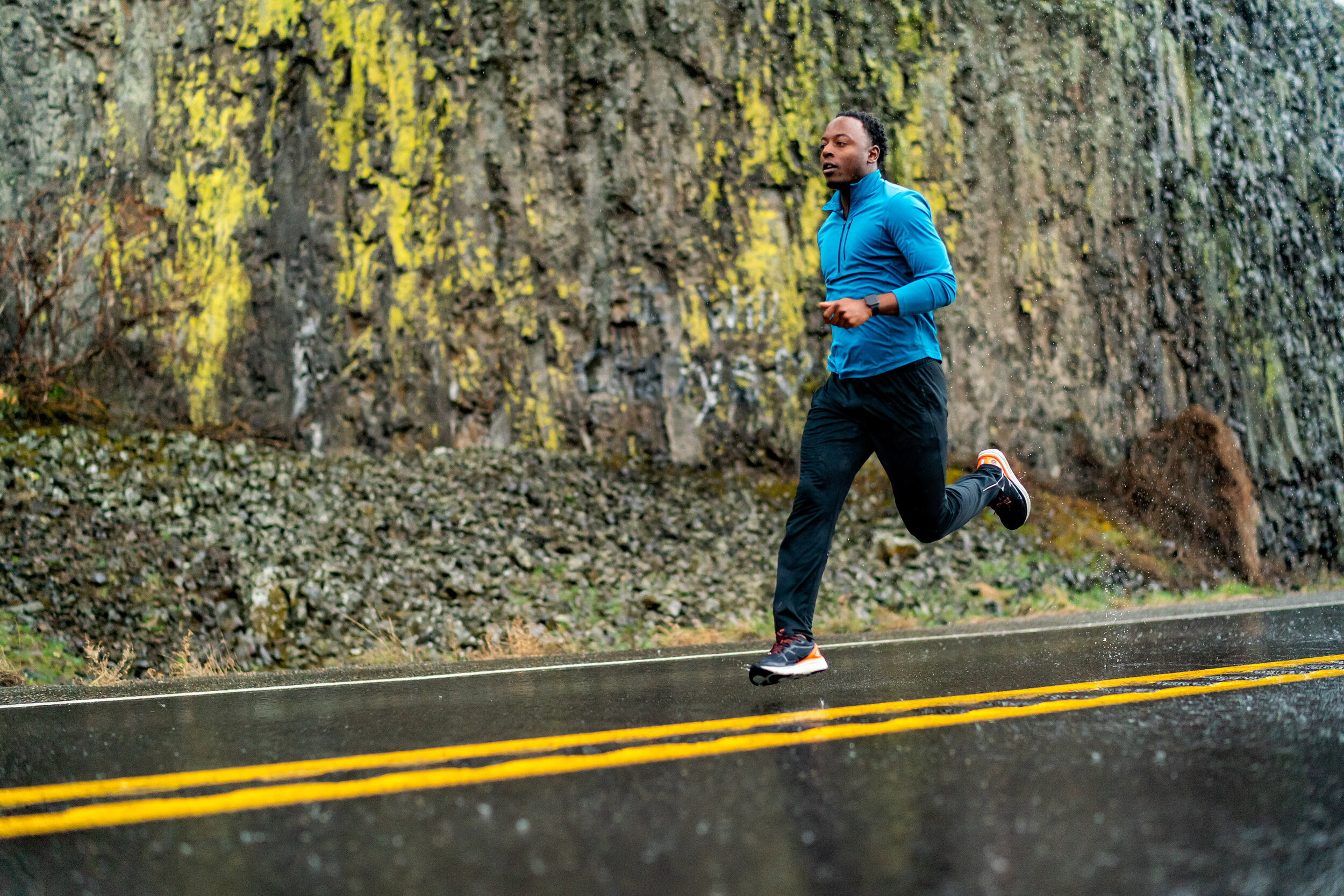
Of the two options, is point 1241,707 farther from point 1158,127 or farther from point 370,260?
point 1158,127

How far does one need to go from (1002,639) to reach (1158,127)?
12.1 metres

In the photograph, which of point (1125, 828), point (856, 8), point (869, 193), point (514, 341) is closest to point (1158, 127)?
point (856, 8)

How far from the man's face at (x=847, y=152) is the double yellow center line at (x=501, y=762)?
2373 mm

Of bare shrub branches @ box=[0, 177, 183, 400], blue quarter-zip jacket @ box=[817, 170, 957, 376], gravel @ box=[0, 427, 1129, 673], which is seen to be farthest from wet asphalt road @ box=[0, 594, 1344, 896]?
bare shrub branches @ box=[0, 177, 183, 400]

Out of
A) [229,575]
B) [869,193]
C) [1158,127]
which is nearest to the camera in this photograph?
[869,193]

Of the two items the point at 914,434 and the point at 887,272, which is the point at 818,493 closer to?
the point at 914,434

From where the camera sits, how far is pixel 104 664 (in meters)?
7.73

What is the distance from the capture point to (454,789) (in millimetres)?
2994

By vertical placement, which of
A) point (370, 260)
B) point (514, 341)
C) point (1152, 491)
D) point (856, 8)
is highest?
point (856, 8)

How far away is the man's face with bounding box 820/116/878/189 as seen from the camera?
5.00m

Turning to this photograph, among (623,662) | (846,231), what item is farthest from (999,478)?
(623,662)

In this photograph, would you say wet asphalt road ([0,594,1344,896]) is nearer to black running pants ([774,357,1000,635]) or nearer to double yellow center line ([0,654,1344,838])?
double yellow center line ([0,654,1344,838])

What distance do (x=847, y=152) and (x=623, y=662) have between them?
331 centimetres

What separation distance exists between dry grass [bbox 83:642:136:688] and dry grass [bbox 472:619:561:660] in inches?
99.4
